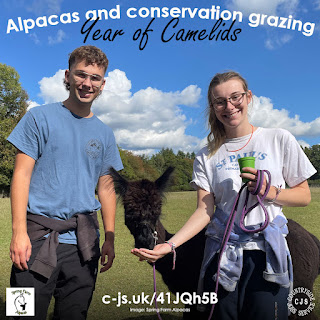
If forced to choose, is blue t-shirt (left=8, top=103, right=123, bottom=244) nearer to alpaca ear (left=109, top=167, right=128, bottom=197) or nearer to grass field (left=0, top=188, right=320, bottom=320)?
alpaca ear (left=109, top=167, right=128, bottom=197)

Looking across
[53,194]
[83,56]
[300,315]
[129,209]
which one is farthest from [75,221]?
[300,315]

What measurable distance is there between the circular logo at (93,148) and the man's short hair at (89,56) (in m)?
0.70

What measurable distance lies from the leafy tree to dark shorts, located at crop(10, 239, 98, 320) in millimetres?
37537

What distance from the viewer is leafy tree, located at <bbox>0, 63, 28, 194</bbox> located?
37188 millimetres

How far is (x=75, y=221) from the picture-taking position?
2.85 meters

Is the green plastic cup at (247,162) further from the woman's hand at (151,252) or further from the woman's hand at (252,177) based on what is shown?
the woman's hand at (151,252)

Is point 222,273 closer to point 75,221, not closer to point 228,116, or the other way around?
point 228,116

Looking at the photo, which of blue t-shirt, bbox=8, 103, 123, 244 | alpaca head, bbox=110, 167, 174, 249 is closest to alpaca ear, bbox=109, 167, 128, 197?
alpaca head, bbox=110, 167, 174, 249

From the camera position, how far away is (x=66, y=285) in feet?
9.53

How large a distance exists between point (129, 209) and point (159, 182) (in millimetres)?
518

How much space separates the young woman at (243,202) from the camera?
224cm

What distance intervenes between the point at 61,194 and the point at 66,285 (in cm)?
84

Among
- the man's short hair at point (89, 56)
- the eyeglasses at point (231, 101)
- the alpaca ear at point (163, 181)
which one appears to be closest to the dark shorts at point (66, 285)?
the alpaca ear at point (163, 181)

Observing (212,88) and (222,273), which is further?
(212,88)
